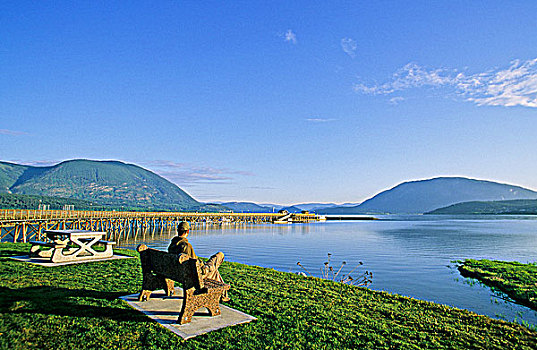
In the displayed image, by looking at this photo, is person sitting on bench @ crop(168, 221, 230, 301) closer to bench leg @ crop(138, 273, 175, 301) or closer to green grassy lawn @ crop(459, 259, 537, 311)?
bench leg @ crop(138, 273, 175, 301)

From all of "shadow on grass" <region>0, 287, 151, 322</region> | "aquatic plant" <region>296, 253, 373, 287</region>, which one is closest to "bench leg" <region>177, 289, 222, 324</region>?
"shadow on grass" <region>0, 287, 151, 322</region>

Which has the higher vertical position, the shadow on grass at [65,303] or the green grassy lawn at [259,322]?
the shadow on grass at [65,303]

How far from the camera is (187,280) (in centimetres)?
585

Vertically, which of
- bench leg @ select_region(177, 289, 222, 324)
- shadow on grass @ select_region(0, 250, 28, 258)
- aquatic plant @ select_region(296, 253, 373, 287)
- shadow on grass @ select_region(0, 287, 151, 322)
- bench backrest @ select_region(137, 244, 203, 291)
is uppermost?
bench backrest @ select_region(137, 244, 203, 291)

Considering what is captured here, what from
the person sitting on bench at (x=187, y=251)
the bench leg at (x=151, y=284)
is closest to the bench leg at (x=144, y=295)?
the bench leg at (x=151, y=284)

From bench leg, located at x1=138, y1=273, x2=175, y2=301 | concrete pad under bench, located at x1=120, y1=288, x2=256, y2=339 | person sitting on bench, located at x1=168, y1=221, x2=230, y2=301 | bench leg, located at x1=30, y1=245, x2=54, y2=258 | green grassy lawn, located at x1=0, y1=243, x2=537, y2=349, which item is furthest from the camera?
bench leg, located at x1=30, y1=245, x2=54, y2=258

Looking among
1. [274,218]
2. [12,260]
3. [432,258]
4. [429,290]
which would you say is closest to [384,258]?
[432,258]

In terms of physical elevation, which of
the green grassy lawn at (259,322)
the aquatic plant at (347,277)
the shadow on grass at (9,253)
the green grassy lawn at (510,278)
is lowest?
the aquatic plant at (347,277)

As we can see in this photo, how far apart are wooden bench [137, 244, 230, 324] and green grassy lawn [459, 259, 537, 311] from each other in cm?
1100

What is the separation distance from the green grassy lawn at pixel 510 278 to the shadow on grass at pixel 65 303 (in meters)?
12.6

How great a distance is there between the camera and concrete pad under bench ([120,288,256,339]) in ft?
18.4

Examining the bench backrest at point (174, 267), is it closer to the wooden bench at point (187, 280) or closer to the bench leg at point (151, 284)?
the wooden bench at point (187, 280)

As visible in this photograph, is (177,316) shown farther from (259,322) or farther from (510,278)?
(510,278)

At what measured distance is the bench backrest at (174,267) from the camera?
575 cm
